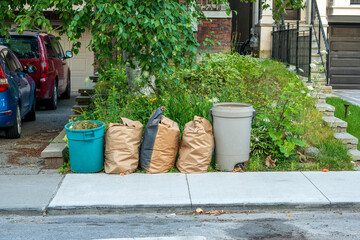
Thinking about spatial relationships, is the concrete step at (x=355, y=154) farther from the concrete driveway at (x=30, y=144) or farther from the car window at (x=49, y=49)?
the car window at (x=49, y=49)

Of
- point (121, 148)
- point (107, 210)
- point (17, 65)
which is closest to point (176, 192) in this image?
point (107, 210)

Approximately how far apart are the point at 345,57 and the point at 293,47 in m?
6.07

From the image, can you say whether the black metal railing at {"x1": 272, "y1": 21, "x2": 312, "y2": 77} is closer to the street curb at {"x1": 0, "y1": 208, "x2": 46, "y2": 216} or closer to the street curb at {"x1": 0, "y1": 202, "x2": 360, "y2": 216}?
the street curb at {"x1": 0, "y1": 202, "x2": 360, "y2": 216}

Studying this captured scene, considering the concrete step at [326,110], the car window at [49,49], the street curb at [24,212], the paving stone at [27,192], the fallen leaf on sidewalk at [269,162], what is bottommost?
the street curb at [24,212]

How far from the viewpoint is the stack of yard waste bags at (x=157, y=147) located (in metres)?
7.11

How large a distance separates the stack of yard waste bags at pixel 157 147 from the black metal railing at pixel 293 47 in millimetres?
4649

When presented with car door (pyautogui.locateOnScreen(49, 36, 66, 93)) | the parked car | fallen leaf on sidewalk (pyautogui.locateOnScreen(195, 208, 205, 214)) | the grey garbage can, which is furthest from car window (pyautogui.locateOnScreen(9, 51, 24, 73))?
fallen leaf on sidewalk (pyautogui.locateOnScreen(195, 208, 205, 214))

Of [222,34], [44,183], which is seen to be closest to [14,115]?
[44,183]

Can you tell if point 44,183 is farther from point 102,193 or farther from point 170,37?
point 170,37

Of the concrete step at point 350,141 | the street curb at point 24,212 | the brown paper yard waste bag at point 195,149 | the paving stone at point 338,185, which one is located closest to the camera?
the street curb at point 24,212

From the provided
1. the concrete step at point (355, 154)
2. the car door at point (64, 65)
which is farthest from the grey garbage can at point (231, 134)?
the car door at point (64, 65)

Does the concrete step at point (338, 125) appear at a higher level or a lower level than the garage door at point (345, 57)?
lower

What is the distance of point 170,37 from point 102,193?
265cm

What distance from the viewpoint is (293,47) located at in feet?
44.8
